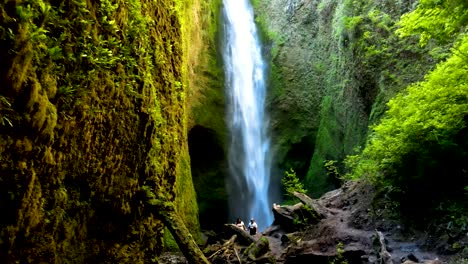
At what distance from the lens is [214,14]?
20719 mm

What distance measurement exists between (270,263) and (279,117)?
12689 millimetres

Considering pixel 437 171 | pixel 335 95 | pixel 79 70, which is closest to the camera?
pixel 79 70

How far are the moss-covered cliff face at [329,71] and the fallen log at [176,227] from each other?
820 cm

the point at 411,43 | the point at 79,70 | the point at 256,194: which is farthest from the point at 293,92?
the point at 79,70

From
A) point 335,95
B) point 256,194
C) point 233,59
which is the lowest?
point 256,194

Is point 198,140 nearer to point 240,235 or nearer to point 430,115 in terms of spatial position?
point 240,235

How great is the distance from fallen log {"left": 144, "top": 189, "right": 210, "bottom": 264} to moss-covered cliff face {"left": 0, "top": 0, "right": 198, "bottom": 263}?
0.22 m

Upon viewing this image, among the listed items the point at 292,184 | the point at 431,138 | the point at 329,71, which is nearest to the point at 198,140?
the point at 292,184

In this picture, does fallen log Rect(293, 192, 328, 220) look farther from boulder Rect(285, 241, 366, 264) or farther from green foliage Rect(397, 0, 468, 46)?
green foliage Rect(397, 0, 468, 46)

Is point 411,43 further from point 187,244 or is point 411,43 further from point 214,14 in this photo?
point 214,14

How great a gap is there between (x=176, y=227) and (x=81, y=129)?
7.02 feet

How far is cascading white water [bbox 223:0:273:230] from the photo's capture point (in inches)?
769

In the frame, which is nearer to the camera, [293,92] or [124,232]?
[124,232]

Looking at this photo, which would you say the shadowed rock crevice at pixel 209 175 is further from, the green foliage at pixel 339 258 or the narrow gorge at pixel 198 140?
the green foliage at pixel 339 258
